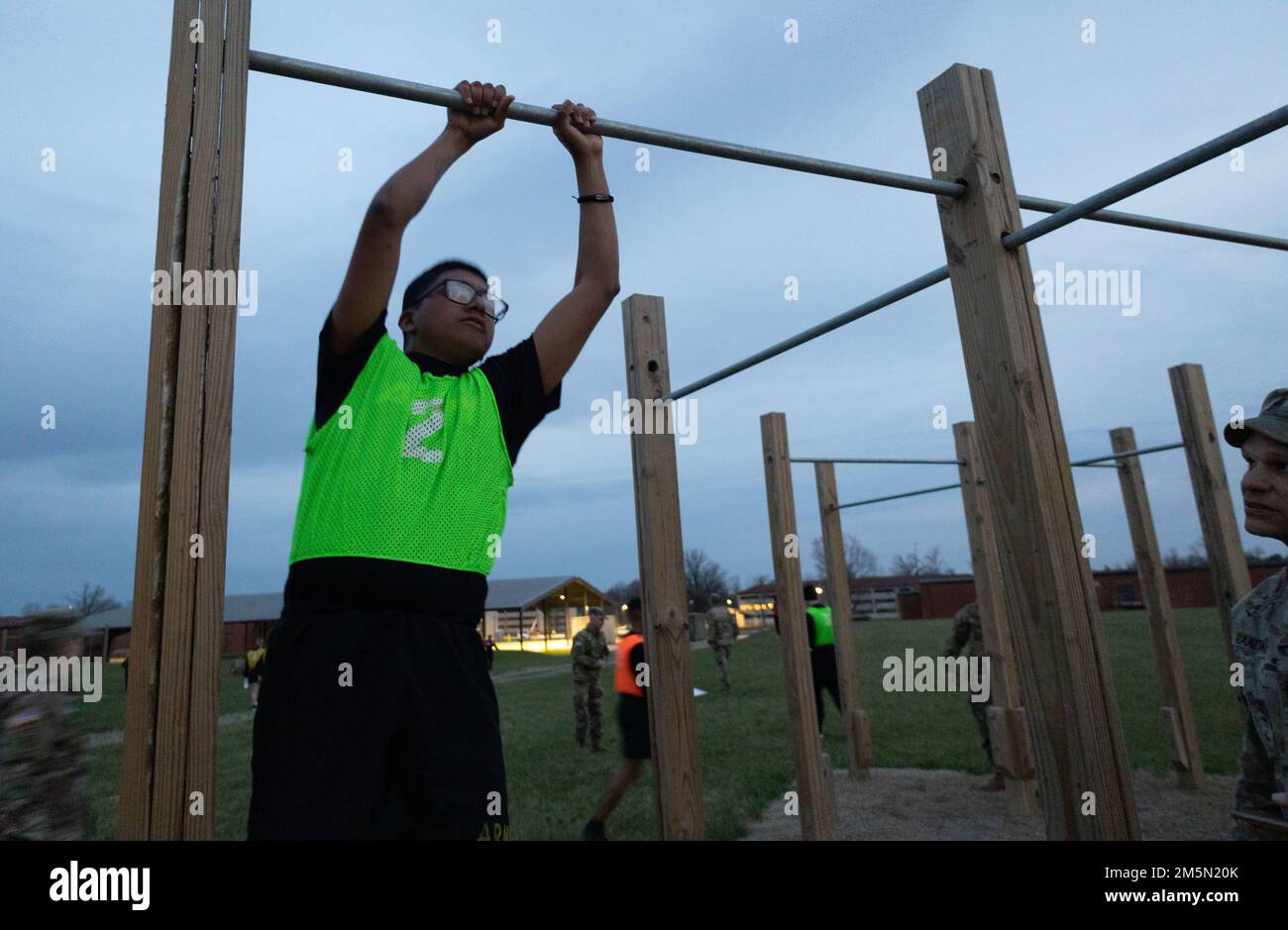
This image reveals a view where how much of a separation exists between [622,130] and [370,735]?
1.47m

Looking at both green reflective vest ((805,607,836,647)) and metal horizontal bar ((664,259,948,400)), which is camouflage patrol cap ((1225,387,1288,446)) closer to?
metal horizontal bar ((664,259,948,400))

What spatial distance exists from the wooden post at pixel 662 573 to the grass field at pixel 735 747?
5.71 feet

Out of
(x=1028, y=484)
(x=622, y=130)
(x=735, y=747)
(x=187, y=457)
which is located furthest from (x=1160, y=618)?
(x=187, y=457)

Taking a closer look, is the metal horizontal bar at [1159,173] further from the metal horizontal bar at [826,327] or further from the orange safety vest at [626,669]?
the orange safety vest at [626,669]

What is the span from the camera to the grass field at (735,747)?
632 cm

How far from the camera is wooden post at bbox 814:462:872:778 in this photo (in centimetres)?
712

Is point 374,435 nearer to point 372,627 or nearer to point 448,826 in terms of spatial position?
point 372,627

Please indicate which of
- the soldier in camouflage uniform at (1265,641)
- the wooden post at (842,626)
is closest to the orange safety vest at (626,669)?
the wooden post at (842,626)

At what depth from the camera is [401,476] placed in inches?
60.9

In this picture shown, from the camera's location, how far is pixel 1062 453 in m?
2.04

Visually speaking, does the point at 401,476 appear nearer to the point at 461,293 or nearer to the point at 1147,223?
the point at 461,293

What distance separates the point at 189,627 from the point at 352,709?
31 centimetres

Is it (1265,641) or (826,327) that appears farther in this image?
(826,327)
